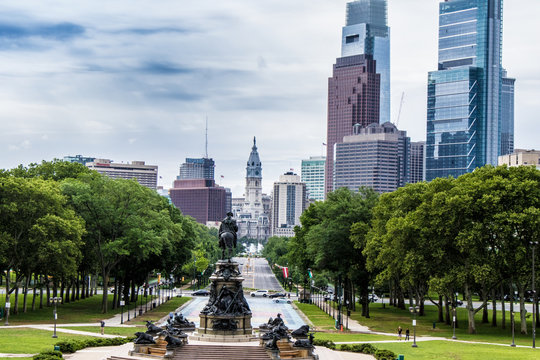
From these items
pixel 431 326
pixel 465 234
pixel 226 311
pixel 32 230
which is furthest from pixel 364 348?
pixel 32 230

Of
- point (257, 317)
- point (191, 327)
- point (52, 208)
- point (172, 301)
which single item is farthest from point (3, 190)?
point (172, 301)

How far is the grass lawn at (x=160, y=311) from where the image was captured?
80.0m

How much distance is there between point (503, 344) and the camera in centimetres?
6325

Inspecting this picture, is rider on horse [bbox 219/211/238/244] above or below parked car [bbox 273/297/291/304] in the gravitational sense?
above

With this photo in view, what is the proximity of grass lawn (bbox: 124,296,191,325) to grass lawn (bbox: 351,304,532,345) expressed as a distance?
79.2ft

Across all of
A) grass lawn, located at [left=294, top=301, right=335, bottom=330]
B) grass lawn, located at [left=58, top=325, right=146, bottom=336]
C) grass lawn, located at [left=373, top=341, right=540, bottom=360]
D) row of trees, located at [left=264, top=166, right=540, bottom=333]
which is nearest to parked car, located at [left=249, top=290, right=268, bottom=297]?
grass lawn, located at [left=294, top=301, right=335, bottom=330]

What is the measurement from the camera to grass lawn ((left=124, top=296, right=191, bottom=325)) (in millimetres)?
80000

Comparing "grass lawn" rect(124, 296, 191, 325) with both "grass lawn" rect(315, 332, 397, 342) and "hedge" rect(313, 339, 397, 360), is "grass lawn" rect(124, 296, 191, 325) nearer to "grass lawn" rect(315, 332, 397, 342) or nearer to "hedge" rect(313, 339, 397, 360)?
"grass lawn" rect(315, 332, 397, 342)

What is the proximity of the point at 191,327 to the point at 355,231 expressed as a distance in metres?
36.3

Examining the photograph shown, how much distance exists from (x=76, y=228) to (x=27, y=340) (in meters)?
20.4

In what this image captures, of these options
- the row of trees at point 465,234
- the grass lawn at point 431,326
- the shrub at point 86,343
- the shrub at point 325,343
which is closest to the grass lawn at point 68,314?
the shrub at point 86,343

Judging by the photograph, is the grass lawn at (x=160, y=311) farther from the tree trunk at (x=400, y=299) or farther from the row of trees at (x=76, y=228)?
the tree trunk at (x=400, y=299)

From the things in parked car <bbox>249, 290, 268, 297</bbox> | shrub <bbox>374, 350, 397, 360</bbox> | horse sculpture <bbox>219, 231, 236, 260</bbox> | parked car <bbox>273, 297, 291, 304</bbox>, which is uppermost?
horse sculpture <bbox>219, 231, 236, 260</bbox>

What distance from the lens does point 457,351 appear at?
187ft
